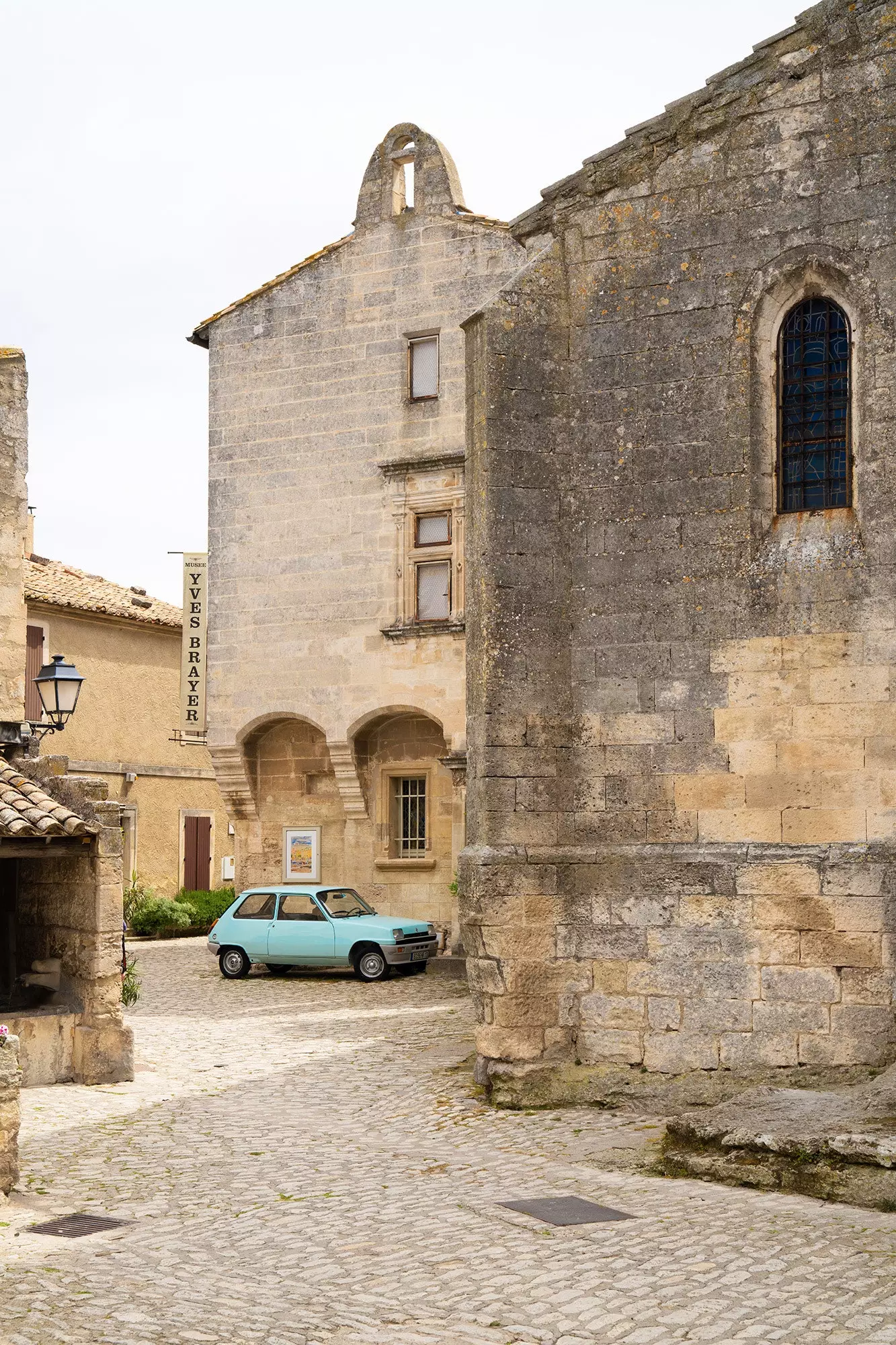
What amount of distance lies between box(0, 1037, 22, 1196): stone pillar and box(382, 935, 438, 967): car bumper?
11464 millimetres

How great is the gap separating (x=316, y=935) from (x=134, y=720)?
12.0m

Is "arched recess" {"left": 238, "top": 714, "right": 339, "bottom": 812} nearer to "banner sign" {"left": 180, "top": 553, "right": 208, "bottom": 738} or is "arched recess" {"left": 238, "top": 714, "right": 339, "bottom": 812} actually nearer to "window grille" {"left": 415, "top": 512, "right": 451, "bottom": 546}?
"banner sign" {"left": 180, "top": 553, "right": 208, "bottom": 738}

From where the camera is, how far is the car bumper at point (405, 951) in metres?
19.6

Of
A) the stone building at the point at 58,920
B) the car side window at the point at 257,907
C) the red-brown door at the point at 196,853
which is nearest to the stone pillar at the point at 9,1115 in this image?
the stone building at the point at 58,920

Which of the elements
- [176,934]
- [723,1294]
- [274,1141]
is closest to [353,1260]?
[723,1294]

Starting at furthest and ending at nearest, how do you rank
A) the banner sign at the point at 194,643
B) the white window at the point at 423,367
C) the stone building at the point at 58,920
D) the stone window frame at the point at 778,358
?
1. the banner sign at the point at 194,643
2. the white window at the point at 423,367
3. the stone building at the point at 58,920
4. the stone window frame at the point at 778,358

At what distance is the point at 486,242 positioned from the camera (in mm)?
21797

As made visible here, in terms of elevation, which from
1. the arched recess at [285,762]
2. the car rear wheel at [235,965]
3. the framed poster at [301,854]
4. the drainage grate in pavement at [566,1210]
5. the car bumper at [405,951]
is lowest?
the car rear wheel at [235,965]

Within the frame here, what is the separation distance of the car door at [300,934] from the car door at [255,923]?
114 millimetres

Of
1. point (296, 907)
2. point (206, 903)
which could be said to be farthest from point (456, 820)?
point (206, 903)

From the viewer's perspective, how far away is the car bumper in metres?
19.6

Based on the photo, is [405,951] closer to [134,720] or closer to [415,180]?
[415,180]

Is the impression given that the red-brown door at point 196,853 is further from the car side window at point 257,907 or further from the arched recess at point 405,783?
the car side window at point 257,907

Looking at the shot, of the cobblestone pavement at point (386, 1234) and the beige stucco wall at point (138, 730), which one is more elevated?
the beige stucco wall at point (138, 730)
